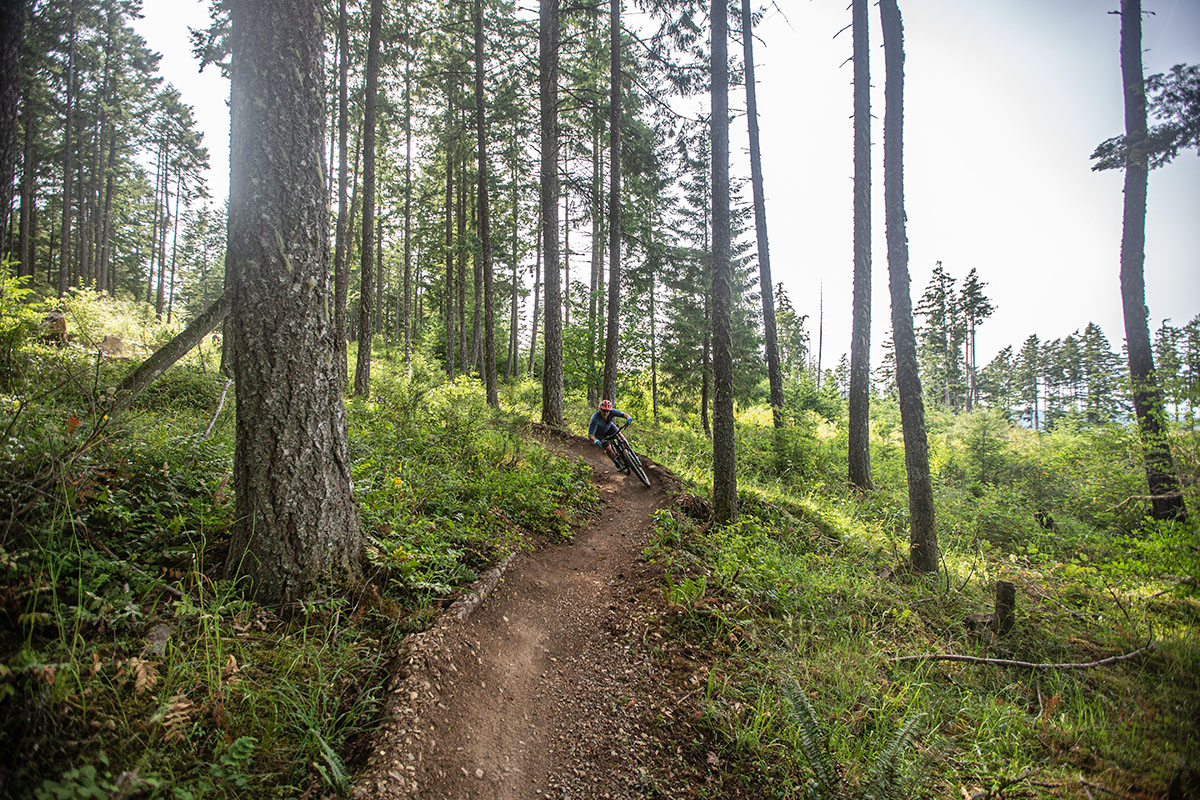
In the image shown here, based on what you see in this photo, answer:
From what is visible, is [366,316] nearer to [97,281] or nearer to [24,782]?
[24,782]

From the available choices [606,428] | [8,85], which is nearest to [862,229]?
[606,428]

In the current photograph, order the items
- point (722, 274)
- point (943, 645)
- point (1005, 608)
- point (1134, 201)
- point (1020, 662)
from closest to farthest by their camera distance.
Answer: point (1020, 662) → point (943, 645) → point (1005, 608) → point (722, 274) → point (1134, 201)

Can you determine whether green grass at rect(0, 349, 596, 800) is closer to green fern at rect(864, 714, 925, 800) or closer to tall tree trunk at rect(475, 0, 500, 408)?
green fern at rect(864, 714, 925, 800)

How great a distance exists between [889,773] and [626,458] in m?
7.50

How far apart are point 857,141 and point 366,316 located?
1425cm

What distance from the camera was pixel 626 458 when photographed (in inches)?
402

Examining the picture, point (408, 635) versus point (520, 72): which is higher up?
point (520, 72)

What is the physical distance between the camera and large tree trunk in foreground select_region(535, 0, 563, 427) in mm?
12352

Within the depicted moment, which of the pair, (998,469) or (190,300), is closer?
(998,469)

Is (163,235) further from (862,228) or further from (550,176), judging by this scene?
(862,228)

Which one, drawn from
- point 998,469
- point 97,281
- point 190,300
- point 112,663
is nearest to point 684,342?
point 998,469

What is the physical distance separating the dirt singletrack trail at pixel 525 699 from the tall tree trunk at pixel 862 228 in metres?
8.06

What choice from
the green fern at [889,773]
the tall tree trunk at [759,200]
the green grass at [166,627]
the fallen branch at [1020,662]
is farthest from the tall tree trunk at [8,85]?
the tall tree trunk at [759,200]

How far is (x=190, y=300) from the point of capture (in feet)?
160
